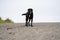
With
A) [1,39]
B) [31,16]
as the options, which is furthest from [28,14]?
[1,39]

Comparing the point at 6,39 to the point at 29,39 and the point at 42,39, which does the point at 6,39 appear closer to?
the point at 29,39

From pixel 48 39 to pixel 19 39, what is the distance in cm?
136

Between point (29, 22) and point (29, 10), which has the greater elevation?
point (29, 10)

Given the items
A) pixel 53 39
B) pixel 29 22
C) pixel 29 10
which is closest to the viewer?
pixel 53 39

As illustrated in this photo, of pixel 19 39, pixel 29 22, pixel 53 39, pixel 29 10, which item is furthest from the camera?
pixel 29 22

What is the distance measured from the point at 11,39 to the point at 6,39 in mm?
262

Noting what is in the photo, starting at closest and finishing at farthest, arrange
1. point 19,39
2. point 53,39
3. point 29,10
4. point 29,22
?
1. point 53,39
2. point 19,39
3. point 29,10
4. point 29,22

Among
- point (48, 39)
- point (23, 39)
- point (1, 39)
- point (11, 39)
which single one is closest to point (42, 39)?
point (48, 39)

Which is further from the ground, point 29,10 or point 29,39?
point 29,10

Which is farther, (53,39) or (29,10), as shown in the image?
(29,10)

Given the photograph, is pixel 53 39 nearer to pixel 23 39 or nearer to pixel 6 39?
pixel 23 39

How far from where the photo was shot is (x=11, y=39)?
823 centimetres

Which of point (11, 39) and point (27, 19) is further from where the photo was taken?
point (27, 19)

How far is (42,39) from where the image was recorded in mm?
7887
